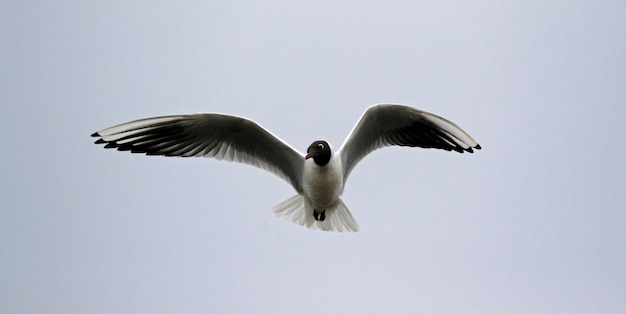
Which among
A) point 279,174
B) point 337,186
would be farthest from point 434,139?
point 279,174

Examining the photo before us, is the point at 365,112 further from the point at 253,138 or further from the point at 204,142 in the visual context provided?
the point at 204,142

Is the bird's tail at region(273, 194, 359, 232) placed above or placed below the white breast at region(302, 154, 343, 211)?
below

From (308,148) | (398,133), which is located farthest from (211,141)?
(398,133)

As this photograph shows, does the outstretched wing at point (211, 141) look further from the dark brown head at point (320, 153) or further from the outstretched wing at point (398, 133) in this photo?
the outstretched wing at point (398, 133)

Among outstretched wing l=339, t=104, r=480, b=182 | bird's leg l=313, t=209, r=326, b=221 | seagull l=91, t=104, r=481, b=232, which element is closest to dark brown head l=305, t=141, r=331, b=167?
seagull l=91, t=104, r=481, b=232

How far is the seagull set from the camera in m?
6.85

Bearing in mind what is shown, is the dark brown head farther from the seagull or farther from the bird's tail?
the bird's tail

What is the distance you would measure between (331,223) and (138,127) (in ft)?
7.23

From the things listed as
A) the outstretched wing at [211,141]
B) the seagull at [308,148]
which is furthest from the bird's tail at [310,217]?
the outstretched wing at [211,141]

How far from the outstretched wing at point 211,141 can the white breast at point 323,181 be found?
9.7 inches

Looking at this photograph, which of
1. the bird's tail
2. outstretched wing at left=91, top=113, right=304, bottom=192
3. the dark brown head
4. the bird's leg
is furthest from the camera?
the bird's tail

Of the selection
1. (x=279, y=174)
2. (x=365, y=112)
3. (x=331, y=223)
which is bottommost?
(x=331, y=223)

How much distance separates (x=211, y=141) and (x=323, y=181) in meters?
1.14

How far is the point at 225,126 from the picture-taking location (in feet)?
23.0
